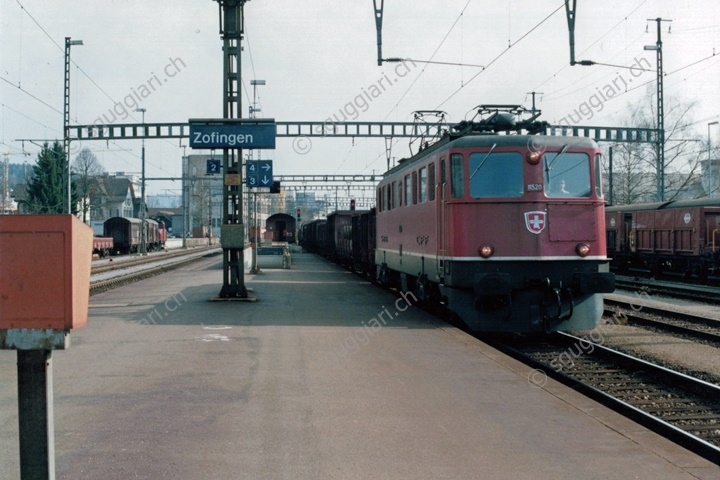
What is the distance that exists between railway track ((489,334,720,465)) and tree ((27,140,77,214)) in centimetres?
3940

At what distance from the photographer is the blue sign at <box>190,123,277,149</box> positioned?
1564cm

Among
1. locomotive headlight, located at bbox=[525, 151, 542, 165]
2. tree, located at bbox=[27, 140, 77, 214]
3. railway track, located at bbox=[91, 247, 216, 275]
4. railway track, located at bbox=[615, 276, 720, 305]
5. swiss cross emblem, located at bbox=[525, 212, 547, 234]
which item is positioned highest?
tree, located at bbox=[27, 140, 77, 214]

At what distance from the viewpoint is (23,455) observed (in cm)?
311

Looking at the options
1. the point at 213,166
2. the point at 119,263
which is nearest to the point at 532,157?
the point at 213,166

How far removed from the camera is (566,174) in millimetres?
11812

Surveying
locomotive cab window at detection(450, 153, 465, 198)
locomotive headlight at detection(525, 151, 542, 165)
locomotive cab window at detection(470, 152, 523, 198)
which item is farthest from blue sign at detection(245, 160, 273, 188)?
locomotive headlight at detection(525, 151, 542, 165)

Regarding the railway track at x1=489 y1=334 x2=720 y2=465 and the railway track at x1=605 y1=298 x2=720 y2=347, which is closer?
the railway track at x1=489 y1=334 x2=720 y2=465

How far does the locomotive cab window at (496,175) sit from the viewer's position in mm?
11617

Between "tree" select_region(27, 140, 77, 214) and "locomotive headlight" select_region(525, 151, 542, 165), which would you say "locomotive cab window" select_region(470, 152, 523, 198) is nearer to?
"locomotive headlight" select_region(525, 151, 542, 165)

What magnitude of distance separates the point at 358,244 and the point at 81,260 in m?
25.3

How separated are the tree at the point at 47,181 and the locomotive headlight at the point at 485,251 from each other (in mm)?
37971

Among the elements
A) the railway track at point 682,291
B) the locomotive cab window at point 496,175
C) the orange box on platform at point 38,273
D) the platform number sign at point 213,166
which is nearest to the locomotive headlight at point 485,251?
the locomotive cab window at point 496,175

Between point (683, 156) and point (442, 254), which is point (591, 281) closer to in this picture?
point (442, 254)

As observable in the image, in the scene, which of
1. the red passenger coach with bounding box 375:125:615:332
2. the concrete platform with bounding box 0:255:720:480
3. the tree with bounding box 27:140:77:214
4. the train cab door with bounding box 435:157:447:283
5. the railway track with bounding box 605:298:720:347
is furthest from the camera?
the tree with bounding box 27:140:77:214
